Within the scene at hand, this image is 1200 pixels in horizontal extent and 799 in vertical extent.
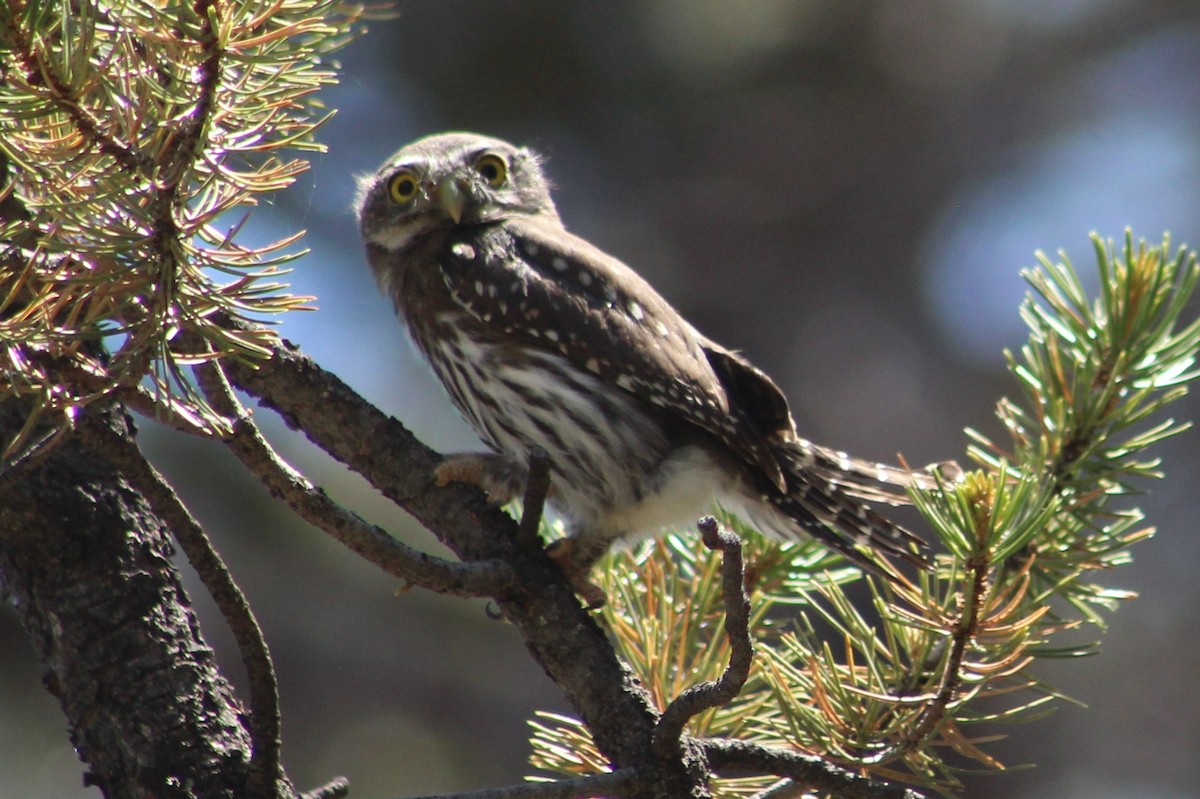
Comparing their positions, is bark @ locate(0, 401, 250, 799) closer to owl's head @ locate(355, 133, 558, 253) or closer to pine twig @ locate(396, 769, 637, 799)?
pine twig @ locate(396, 769, 637, 799)

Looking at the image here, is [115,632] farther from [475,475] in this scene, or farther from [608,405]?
[608,405]

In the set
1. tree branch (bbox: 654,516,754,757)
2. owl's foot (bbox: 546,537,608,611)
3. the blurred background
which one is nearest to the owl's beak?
owl's foot (bbox: 546,537,608,611)

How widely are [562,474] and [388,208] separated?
46.5 inches

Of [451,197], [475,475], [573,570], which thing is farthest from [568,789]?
[451,197]

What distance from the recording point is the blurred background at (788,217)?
292 inches

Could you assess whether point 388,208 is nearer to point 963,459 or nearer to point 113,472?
point 113,472

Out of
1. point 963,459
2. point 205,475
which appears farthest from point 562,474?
point 963,459

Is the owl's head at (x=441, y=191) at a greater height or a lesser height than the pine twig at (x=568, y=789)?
greater

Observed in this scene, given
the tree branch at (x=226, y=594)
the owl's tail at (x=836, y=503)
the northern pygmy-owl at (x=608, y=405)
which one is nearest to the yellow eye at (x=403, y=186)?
the northern pygmy-owl at (x=608, y=405)

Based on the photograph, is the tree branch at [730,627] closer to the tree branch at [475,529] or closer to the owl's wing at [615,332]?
the tree branch at [475,529]

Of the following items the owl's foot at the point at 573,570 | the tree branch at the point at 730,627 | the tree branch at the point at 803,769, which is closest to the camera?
the tree branch at the point at 730,627

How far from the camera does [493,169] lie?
155 inches

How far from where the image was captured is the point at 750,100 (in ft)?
27.9

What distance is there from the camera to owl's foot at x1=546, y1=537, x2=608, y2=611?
270cm
